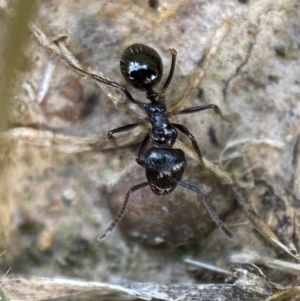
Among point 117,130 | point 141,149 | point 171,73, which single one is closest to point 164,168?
point 141,149

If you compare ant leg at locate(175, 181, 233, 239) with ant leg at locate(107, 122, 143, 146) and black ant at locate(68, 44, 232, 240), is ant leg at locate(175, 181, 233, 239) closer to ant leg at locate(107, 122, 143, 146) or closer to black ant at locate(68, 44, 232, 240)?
black ant at locate(68, 44, 232, 240)

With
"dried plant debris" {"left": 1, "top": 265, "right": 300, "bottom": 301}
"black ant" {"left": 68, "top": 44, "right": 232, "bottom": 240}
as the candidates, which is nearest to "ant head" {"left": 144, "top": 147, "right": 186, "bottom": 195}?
"black ant" {"left": 68, "top": 44, "right": 232, "bottom": 240}

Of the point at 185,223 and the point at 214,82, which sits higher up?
the point at 214,82

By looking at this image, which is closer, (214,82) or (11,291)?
(11,291)

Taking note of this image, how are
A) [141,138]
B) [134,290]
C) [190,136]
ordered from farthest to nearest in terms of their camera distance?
[141,138] → [190,136] → [134,290]

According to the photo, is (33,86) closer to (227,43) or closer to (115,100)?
(115,100)

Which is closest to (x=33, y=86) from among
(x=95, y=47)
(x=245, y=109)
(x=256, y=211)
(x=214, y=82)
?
(x=95, y=47)

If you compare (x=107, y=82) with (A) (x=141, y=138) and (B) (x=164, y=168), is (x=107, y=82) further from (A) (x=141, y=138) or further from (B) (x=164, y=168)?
(B) (x=164, y=168)
